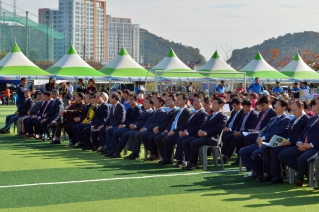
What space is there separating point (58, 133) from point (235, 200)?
9.13m

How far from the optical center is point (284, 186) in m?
9.65

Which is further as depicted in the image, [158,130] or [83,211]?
[158,130]

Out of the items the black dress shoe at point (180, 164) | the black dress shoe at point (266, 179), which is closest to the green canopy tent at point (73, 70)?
the black dress shoe at point (180, 164)

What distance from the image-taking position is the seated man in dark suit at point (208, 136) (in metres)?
11.6

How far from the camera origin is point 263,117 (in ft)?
38.3

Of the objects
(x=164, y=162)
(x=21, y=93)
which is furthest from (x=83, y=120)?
(x=164, y=162)

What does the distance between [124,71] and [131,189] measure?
21.6 m

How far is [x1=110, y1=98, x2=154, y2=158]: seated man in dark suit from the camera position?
1368 centimetres

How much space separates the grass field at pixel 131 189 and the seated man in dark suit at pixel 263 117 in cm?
68

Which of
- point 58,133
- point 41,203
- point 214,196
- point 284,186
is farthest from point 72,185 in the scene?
point 58,133

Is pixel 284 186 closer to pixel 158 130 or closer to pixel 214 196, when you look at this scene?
pixel 214 196

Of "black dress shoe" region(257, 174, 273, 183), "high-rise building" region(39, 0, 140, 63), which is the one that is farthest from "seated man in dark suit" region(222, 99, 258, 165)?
"high-rise building" region(39, 0, 140, 63)

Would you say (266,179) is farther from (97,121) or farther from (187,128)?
(97,121)

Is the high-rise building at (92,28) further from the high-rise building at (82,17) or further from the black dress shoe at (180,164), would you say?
the black dress shoe at (180,164)
